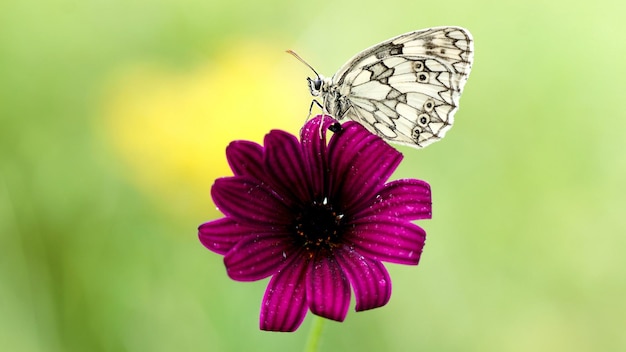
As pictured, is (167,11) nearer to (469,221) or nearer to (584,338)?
(469,221)

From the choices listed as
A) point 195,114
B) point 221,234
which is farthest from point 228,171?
point 221,234

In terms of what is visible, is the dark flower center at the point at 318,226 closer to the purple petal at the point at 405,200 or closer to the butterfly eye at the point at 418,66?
the purple petal at the point at 405,200

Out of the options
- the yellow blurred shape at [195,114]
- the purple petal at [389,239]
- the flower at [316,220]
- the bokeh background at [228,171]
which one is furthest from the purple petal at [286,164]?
the yellow blurred shape at [195,114]

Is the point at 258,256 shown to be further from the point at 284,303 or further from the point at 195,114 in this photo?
the point at 195,114

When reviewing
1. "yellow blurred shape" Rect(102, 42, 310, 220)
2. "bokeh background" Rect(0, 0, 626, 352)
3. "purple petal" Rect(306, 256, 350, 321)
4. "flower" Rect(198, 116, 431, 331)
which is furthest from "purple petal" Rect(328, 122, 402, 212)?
"yellow blurred shape" Rect(102, 42, 310, 220)

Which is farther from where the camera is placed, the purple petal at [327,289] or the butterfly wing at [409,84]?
the butterfly wing at [409,84]

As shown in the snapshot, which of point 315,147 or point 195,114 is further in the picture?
point 195,114
